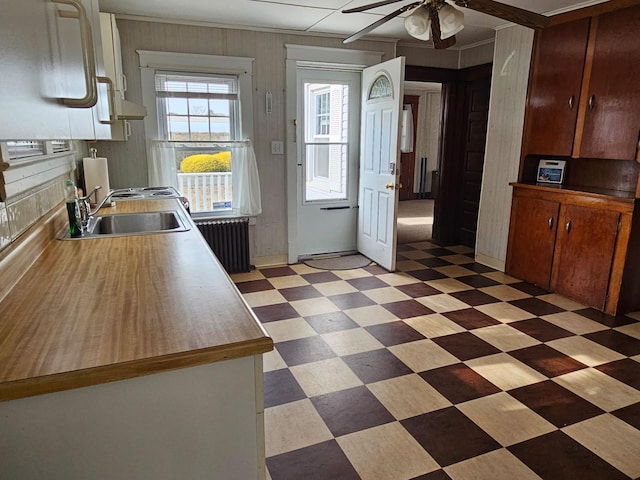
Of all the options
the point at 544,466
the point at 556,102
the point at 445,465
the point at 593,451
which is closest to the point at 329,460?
the point at 445,465

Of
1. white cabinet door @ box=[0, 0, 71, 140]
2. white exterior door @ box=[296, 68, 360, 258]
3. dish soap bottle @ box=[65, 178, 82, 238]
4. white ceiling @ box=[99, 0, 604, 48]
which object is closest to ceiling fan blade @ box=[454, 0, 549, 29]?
white ceiling @ box=[99, 0, 604, 48]

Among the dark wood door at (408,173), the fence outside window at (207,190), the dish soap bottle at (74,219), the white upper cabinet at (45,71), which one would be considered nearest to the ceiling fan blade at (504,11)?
the white upper cabinet at (45,71)

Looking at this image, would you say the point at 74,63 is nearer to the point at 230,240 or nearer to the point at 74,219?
the point at 74,219

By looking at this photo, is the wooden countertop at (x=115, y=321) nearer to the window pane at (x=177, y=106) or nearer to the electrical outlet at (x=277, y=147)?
the window pane at (x=177, y=106)

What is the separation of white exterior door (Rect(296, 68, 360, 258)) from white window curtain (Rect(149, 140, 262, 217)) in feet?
1.74

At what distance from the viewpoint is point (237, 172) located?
4.11 metres

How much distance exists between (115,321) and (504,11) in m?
2.24

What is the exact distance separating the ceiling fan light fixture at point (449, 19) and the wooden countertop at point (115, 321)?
5.62 feet

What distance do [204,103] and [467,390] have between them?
127 inches

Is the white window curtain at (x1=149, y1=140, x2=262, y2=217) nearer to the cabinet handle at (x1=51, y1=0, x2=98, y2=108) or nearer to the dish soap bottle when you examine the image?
the dish soap bottle

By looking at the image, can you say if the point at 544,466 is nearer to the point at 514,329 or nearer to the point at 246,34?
the point at 514,329

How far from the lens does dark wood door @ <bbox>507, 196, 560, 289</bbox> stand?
3695 mm

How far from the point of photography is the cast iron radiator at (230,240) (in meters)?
4.04

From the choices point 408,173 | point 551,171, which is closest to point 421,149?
point 408,173
